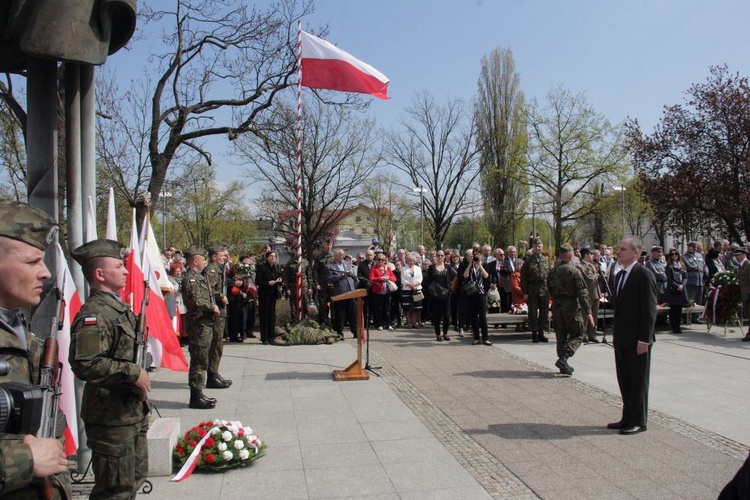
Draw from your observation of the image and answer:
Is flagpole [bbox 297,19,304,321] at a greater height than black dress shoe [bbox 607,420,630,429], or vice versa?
flagpole [bbox 297,19,304,321]

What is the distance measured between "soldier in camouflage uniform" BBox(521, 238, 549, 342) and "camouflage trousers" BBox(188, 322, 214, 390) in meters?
7.47

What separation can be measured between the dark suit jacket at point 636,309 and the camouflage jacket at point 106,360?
5.05 meters

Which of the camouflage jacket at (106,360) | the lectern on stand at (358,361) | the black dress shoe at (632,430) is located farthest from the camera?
the lectern on stand at (358,361)

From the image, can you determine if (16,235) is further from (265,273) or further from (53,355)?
(265,273)

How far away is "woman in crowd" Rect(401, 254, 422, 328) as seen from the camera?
51.1 feet

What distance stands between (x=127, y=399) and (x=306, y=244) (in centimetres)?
1928

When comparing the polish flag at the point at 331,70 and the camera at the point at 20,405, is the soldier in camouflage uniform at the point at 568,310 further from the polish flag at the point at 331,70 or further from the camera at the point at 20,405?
the camera at the point at 20,405

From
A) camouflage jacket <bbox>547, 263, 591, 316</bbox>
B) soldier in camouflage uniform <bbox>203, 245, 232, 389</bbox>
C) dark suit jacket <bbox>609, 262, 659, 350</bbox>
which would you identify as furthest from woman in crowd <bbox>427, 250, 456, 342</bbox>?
dark suit jacket <bbox>609, 262, 659, 350</bbox>

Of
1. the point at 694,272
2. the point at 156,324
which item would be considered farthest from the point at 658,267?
the point at 156,324

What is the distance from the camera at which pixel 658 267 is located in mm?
14562

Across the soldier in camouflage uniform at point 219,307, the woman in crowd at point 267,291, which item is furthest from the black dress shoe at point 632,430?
the woman in crowd at point 267,291

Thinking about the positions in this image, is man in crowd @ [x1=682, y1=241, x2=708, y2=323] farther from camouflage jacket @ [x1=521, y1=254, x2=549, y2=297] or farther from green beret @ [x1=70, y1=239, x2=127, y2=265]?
green beret @ [x1=70, y1=239, x2=127, y2=265]

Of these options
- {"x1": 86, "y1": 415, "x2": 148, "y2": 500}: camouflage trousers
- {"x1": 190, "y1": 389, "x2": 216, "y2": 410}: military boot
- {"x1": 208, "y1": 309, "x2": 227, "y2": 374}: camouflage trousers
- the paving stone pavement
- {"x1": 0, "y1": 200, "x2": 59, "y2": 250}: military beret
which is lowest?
the paving stone pavement

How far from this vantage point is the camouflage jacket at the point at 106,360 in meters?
3.65
